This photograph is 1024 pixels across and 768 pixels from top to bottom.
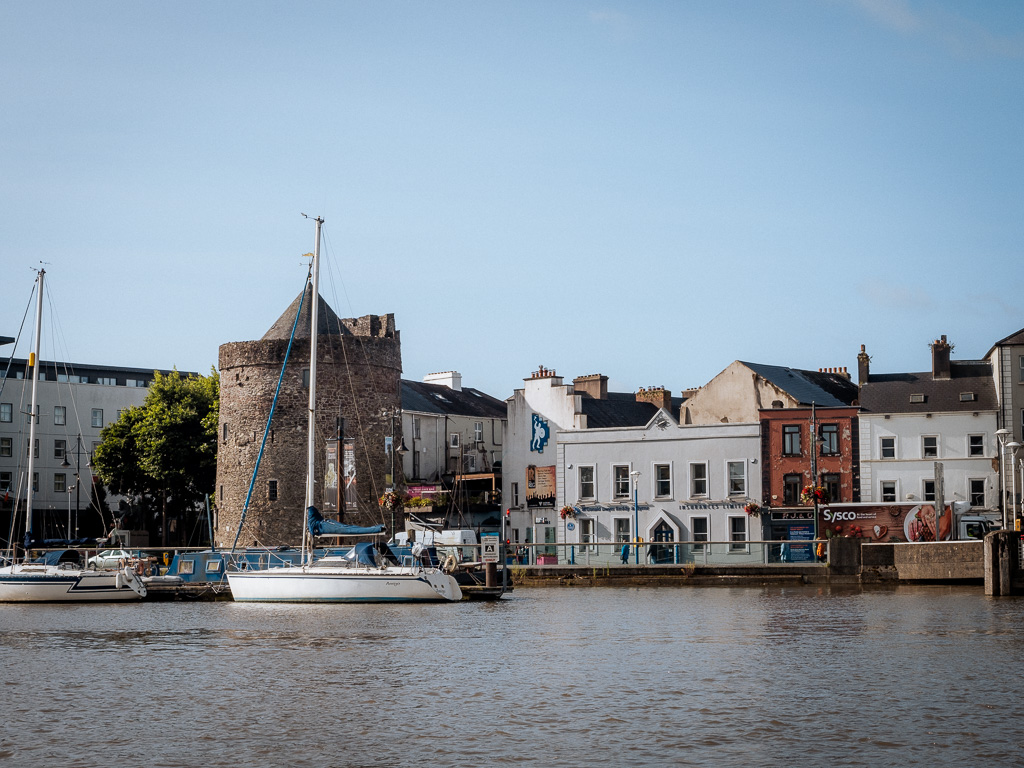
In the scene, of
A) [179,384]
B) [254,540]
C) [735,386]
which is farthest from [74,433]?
[735,386]

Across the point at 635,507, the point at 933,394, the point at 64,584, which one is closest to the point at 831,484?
the point at 933,394

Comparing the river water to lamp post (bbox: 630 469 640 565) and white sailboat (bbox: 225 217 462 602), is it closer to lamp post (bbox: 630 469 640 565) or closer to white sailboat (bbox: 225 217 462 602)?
white sailboat (bbox: 225 217 462 602)

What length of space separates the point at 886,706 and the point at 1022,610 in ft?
58.2

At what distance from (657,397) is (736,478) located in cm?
1406

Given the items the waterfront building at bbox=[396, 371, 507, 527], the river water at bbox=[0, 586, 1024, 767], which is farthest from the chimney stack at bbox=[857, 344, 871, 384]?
the river water at bbox=[0, 586, 1024, 767]

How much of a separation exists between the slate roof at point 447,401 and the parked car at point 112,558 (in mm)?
17721

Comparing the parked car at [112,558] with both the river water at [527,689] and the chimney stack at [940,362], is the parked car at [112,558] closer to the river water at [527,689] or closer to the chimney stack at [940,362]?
the river water at [527,689]

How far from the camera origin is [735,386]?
6475 cm

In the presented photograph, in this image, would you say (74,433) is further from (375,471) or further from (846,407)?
(846,407)

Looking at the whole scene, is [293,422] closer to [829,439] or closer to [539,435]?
[539,435]

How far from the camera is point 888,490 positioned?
57250 mm

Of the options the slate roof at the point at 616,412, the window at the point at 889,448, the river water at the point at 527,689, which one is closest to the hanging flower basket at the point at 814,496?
the window at the point at 889,448

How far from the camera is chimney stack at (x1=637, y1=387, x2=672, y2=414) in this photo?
73.0 m

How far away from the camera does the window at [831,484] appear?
190 ft
